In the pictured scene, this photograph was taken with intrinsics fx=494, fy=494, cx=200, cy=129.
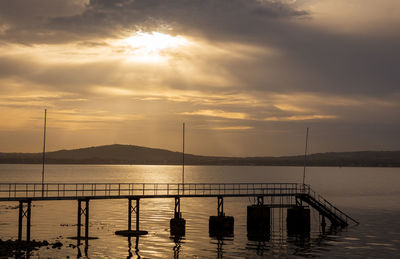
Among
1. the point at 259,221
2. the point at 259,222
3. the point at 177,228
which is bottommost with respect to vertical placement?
the point at 177,228

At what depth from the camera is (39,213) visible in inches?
4178

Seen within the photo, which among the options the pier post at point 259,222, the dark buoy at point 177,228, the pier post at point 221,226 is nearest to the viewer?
the dark buoy at point 177,228

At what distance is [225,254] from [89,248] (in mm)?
16330

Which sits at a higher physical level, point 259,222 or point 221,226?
point 259,222

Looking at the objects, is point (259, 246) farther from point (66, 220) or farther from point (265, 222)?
point (66, 220)

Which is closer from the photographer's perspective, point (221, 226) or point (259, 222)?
point (221, 226)

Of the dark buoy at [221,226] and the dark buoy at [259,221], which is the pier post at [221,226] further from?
the dark buoy at [259,221]

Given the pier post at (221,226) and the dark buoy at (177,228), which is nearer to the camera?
the dark buoy at (177,228)

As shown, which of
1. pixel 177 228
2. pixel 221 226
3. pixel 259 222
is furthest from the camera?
pixel 259 222

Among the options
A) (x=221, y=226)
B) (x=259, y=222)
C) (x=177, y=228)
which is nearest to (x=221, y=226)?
(x=221, y=226)

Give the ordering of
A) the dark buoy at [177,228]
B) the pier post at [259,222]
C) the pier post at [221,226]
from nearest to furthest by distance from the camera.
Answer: the dark buoy at [177,228] → the pier post at [221,226] → the pier post at [259,222]

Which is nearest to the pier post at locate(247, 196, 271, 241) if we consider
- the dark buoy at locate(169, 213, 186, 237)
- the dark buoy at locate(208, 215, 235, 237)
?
the dark buoy at locate(208, 215, 235, 237)

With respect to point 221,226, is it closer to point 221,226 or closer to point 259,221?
point 221,226

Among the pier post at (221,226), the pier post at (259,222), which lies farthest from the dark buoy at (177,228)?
the pier post at (259,222)
